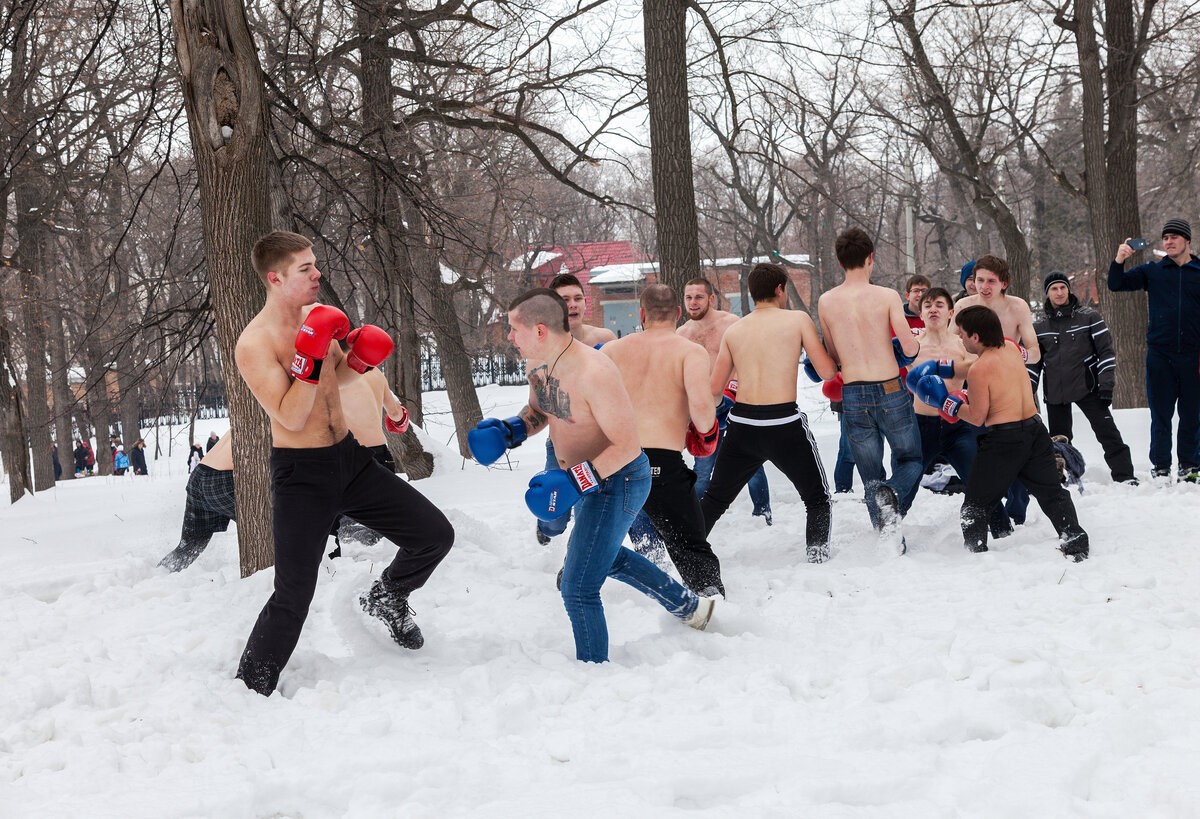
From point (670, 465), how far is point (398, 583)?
1.49 m

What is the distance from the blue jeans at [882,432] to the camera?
5.56 meters

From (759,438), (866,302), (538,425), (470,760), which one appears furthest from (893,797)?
(866,302)

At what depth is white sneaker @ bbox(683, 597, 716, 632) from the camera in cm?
416

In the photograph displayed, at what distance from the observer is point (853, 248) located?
18.5 ft

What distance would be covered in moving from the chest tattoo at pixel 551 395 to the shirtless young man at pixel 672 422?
31.3 inches

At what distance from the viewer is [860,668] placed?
361 cm

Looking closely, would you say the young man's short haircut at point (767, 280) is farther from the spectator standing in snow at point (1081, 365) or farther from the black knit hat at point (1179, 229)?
the black knit hat at point (1179, 229)

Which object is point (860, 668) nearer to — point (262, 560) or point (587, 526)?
point (587, 526)

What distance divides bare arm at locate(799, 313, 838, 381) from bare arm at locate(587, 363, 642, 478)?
1.99 meters

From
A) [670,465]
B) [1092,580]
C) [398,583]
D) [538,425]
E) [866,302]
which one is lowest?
[1092,580]

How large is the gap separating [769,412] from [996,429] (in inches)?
51.4

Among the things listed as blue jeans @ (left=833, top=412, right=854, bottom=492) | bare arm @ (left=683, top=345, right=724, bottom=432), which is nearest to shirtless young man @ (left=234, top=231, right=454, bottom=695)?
bare arm @ (left=683, top=345, right=724, bottom=432)

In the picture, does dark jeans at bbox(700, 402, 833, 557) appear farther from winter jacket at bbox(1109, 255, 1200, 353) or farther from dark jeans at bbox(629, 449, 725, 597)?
winter jacket at bbox(1109, 255, 1200, 353)

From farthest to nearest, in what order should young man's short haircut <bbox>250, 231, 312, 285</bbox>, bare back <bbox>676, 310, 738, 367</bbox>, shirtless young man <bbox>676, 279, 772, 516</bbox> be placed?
bare back <bbox>676, 310, 738, 367</bbox> < shirtless young man <bbox>676, 279, 772, 516</bbox> < young man's short haircut <bbox>250, 231, 312, 285</bbox>
